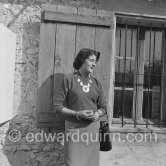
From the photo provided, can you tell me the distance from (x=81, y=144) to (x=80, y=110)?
1.14ft

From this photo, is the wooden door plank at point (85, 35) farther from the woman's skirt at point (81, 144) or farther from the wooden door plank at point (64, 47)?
the woman's skirt at point (81, 144)

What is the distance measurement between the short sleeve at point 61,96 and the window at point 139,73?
40.5 inches

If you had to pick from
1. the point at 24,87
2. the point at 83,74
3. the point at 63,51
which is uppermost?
the point at 63,51

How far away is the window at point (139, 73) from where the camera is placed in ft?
12.6

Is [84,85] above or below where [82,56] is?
below

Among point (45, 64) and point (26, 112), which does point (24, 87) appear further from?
point (45, 64)

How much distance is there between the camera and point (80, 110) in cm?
297

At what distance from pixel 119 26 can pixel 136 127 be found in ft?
4.24

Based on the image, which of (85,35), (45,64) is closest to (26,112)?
(45,64)

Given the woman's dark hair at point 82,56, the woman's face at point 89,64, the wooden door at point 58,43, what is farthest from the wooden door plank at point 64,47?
the woman's face at point 89,64

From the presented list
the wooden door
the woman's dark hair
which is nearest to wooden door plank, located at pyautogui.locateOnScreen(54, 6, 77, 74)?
the wooden door

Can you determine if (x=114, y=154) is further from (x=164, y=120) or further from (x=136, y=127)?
(x=164, y=120)

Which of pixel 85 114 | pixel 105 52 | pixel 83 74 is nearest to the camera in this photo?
pixel 85 114

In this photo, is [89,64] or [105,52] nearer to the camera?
[89,64]
